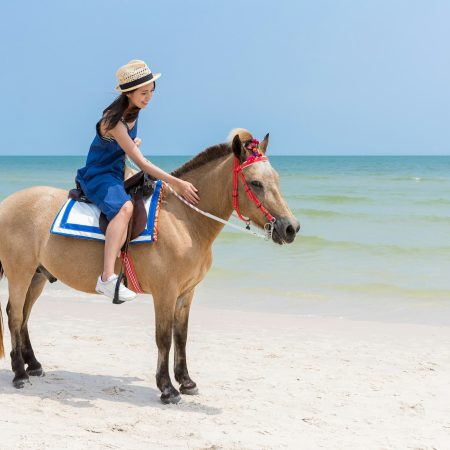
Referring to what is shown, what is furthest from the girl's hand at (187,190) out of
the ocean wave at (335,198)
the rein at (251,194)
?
the ocean wave at (335,198)

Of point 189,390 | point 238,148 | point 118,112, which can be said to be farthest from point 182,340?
point 118,112

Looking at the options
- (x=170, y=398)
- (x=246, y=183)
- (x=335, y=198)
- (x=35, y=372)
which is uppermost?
(x=246, y=183)

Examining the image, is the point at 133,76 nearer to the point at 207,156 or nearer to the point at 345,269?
the point at 207,156

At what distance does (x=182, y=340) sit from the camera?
4707 millimetres

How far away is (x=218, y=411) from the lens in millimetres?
4352

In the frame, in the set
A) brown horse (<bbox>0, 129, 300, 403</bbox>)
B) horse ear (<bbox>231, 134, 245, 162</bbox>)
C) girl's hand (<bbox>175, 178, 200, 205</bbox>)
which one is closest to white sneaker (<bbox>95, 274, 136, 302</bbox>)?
brown horse (<bbox>0, 129, 300, 403</bbox>)

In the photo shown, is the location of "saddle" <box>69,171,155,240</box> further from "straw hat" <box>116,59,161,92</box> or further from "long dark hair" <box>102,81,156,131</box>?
"straw hat" <box>116,59,161,92</box>

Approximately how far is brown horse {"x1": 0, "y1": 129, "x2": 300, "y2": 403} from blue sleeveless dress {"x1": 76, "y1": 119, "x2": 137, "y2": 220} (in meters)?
0.31

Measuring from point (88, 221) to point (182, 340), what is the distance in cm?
113

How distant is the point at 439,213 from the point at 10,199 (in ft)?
59.6

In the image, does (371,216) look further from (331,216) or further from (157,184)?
(157,184)

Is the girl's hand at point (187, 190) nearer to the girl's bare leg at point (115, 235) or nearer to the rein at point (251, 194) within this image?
the rein at point (251, 194)

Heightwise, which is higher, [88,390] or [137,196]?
[137,196]

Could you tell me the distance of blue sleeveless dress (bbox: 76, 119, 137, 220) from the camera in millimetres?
4195
